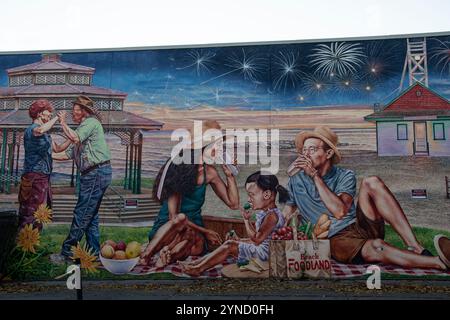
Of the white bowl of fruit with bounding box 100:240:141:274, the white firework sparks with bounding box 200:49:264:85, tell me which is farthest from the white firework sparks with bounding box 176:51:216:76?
the white bowl of fruit with bounding box 100:240:141:274

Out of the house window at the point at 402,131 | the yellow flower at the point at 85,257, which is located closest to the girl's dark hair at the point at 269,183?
the house window at the point at 402,131

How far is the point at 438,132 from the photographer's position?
41.6 ft

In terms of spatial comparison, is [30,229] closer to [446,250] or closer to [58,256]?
[58,256]

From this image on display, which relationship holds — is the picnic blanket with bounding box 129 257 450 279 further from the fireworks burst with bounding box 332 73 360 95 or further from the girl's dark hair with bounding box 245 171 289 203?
the fireworks burst with bounding box 332 73 360 95

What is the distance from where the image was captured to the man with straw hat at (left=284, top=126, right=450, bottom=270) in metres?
12.1

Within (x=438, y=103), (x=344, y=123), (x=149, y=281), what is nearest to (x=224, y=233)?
(x=149, y=281)

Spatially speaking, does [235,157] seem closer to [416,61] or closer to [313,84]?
[313,84]

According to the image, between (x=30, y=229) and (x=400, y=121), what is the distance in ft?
32.2

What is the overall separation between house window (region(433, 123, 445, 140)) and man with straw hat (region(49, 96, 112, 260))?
8203mm

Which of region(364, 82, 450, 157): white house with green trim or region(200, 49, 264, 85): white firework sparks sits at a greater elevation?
region(200, 49, 264, 85): white firework sparks

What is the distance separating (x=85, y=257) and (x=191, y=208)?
298 centimetres

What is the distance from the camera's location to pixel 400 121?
42.2 ft

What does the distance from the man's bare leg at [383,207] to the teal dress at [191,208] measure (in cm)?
387

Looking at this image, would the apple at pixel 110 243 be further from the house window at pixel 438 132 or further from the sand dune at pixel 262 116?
the house window at pixel 438 132
